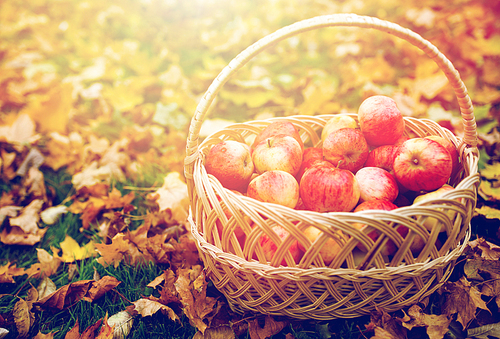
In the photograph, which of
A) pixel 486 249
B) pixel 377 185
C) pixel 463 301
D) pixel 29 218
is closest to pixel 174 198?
pixel 29 218

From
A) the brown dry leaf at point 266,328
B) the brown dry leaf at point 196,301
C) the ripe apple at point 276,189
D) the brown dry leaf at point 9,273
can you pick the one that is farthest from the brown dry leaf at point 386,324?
the brown dry leaf at point 9,273

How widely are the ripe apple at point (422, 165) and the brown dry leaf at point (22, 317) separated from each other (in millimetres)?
1577

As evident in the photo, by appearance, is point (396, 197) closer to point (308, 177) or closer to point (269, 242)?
point (308, 177)

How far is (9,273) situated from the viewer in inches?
56.2

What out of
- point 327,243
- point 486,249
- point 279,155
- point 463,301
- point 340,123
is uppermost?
point 340,123

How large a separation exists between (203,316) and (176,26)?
133 inches

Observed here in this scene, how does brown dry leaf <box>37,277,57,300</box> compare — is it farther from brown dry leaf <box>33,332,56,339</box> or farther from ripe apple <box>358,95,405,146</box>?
ripe apple <box>358,95,405,146</box>

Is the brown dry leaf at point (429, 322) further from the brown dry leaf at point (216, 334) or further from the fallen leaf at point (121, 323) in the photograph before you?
the fallen leaf at point (121, 323)

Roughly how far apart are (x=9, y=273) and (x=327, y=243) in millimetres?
1448

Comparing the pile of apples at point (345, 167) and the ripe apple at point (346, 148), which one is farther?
the ripe apple at point (346, 148)

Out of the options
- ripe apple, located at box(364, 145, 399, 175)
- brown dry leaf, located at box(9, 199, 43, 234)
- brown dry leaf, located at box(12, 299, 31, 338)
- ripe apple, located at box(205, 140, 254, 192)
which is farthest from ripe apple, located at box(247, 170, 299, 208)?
brown dry leaf, located at box(9, 199, 43, 234)

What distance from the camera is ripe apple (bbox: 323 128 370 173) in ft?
4.25

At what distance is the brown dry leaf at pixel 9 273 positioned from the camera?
1391 millimetres

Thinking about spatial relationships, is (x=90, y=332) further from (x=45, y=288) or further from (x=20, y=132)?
(x=20, y=132)
